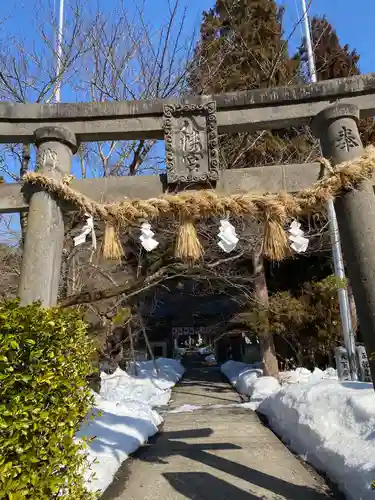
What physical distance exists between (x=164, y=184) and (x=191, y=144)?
50 centimetres

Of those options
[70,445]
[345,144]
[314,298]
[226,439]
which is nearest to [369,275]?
[345,144]

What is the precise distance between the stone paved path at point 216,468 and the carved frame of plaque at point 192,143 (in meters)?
3.42

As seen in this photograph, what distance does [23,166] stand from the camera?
7.40 meters

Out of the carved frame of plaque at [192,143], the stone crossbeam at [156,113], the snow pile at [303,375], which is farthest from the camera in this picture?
the snow pile at [303,375]

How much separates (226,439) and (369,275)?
449 cm

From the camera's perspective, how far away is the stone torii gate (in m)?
3.16

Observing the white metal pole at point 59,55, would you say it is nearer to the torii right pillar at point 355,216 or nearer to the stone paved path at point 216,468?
the torii right pillar at point 355,216

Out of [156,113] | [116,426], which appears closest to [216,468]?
[116,426]

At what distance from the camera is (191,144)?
3518 mm

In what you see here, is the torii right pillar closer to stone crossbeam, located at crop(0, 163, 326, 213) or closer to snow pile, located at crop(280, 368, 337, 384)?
stone crossbeam, located at crop(0, 163, 326, 213)

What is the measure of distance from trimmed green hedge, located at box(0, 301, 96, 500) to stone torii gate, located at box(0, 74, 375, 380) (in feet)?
2.96

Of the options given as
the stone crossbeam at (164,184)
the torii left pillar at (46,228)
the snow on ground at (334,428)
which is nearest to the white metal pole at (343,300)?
the snow on ground at (334,428)

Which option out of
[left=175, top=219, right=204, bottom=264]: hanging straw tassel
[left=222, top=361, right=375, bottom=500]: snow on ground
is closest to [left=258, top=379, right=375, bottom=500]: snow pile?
[left=222, top=361, right=375, bottom=500]: snow on ground

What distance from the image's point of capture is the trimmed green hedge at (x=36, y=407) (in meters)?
1.98
